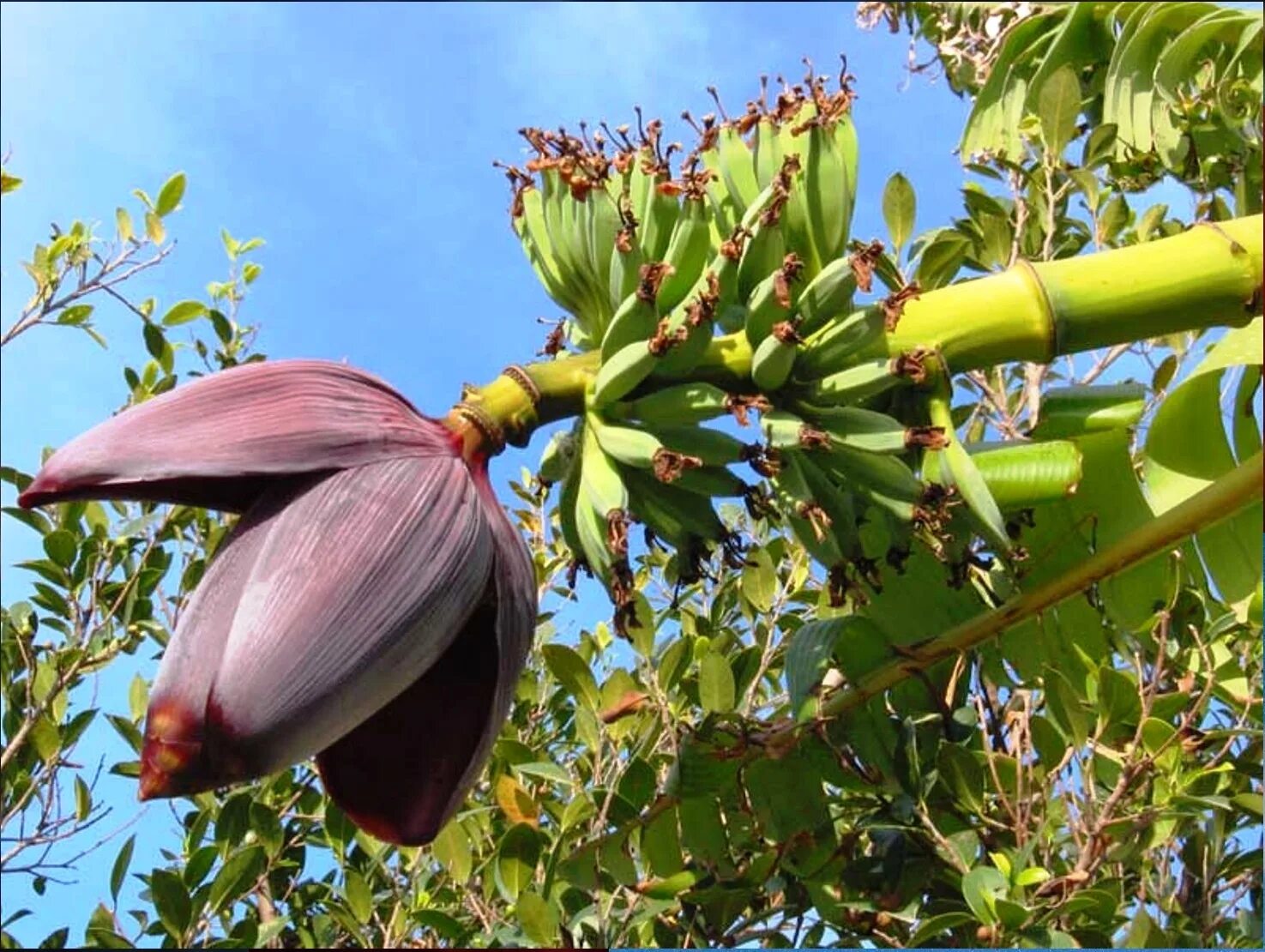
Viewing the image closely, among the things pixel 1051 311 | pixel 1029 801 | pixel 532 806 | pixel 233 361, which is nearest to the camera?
pixel 1051 311

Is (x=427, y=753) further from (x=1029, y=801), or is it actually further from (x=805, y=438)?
(x=1029, y=801)

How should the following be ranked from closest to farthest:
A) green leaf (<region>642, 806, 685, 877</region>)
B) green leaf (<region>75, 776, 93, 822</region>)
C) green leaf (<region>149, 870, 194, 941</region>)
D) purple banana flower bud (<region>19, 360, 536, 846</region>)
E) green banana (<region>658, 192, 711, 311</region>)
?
purple banana flower bud (<region>19, 360, 536, 846</region>)
green banana (<region>658, 192, 711, 311</region>)
green leaf (<region>642, 806, 685, 877</region>)
green leaf (<region>149, 870, 194, 941</region>)
green leaf (<region>75, 776, 93, 822</region>)

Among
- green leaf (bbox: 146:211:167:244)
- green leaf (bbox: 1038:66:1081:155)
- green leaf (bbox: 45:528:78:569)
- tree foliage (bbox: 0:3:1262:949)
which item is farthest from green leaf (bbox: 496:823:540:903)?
green leaf (bbox: 146:211:167:244)

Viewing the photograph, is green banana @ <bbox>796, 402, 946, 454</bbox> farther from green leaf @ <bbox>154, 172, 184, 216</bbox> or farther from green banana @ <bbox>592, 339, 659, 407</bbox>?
green leaf @ <bbox>154, 172, 184, 216</bbox>

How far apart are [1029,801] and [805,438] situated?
697mm

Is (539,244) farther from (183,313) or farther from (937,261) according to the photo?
(183,313)

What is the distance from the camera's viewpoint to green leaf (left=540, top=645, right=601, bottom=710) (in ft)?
5.30

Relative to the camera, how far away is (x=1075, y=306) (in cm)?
102

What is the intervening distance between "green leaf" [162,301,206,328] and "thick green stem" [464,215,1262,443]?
5.73 feet

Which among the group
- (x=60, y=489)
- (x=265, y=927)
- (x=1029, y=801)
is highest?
(x=60, y=489)

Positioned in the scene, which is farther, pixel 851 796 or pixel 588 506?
pixel 851 796

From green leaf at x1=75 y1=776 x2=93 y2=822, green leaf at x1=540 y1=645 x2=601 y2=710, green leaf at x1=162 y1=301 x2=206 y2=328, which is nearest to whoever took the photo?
green leaf at x1=540 y1=645 x2=601 y2=710

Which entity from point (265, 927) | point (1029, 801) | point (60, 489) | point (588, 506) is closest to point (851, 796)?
point (1029, 801)

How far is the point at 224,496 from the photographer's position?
0.95 metres
